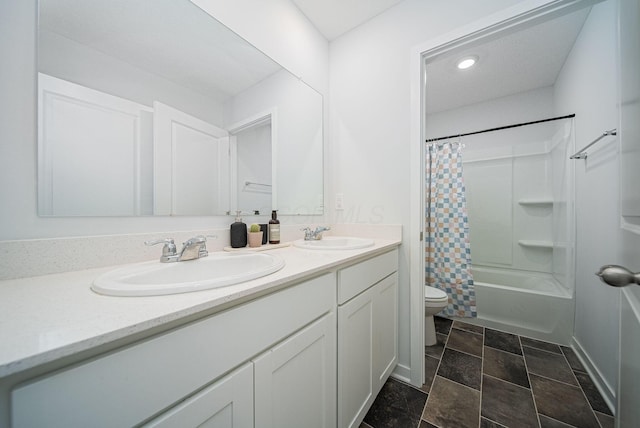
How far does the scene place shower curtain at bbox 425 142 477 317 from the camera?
190 centimetres

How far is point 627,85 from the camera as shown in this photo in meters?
0.65

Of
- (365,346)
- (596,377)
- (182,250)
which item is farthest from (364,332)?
(596,377)

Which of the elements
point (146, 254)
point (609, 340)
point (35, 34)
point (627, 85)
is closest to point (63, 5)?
point (35, 34)

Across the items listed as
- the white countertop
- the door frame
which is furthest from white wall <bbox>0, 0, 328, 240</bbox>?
the door frame

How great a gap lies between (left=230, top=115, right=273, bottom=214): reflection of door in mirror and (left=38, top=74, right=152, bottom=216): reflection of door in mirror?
373 mm

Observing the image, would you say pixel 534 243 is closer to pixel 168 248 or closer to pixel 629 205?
pixel 629 205

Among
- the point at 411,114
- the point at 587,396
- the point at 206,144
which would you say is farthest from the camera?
the point at 411,114

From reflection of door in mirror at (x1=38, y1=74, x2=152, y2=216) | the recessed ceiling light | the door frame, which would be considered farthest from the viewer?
the recessed ceiling light

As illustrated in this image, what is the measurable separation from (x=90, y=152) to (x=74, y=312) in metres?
0.59

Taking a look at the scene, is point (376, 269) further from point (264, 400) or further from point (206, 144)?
point (206, 144)

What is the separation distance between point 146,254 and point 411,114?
151 cm

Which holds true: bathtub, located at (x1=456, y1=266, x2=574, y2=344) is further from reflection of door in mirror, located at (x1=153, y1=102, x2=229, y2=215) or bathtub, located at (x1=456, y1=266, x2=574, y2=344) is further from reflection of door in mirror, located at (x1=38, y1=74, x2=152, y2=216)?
reflection of door in mirror, located at (x1=38, y1=74, x2=152, y2=216)

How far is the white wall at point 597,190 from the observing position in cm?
123

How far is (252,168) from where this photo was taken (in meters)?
1.26
